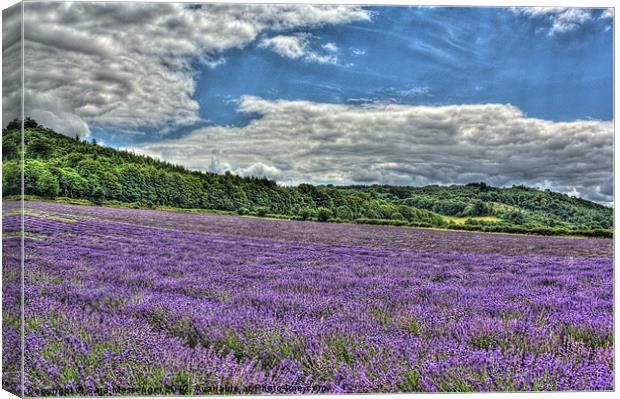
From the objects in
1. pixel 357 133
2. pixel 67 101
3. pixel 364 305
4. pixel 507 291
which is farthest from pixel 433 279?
pixel 67 101

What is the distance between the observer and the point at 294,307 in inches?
149

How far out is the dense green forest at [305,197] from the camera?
4.09 meters

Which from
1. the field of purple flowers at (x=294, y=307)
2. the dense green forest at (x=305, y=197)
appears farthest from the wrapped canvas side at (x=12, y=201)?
the dense green forest at (x=305, y=197)

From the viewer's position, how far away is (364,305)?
383cm

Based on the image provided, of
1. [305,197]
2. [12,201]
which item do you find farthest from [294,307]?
[12,201]

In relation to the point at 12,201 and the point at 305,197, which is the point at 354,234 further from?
the point at 12,201

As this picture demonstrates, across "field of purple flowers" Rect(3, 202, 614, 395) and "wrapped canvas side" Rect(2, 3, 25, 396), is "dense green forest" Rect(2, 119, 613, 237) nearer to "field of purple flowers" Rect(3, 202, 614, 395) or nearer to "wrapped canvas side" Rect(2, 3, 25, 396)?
"field of purple flowers" Rect(3, 202, 614, 395)

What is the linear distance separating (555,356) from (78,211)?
4.01 metres

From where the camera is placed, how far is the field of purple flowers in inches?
131

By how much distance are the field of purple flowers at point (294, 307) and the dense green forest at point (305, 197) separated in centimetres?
14

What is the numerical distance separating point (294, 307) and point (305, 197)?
3.23ft

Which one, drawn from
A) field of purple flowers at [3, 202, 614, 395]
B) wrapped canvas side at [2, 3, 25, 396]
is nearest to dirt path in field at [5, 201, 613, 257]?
field of purple flowers at [3, 202, 614, 395]

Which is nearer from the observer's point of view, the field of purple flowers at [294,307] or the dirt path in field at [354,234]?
the field of purple flowers at [294,307]

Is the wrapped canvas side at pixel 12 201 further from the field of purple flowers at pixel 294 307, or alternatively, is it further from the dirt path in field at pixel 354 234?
the dirt path in field at pixel 354 234
